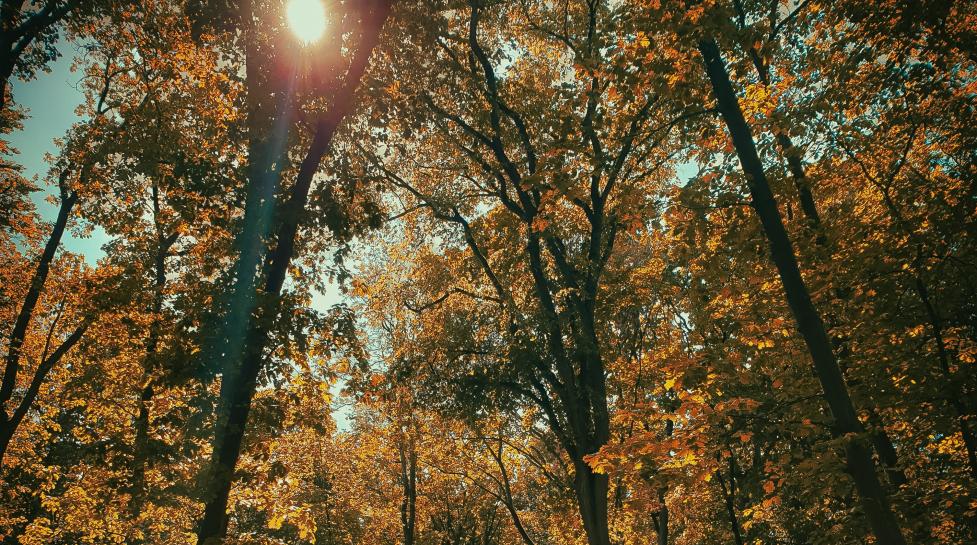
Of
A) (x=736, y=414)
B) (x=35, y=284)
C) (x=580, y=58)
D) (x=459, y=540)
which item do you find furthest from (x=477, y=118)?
(x=459, y=540)

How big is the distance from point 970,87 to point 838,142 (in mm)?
1699

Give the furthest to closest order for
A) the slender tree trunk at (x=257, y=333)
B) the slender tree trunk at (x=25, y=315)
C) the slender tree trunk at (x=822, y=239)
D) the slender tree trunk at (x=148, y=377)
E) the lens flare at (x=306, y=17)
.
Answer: the slender tree trunk at (x=25, y=315), the lens flare at (x=306, y=17), the slender tree trunk at (x=148, y=377), the slender tree trunk at (x=822, y=239), the slender tree trunk at (x=257, y=333)

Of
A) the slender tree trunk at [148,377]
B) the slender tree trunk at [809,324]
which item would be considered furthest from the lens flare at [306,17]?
the slender tree trunk at [809,324]

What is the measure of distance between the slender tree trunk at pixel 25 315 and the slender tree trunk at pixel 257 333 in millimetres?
8817

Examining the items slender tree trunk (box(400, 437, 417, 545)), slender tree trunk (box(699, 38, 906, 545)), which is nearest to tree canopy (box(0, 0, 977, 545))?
slender tree trunk (box(699, 38, 906, 545))

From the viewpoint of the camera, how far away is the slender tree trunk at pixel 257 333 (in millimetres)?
8406

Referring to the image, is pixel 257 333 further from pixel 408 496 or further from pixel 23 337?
pixel 408 496

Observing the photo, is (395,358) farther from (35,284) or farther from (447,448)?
(35,284)

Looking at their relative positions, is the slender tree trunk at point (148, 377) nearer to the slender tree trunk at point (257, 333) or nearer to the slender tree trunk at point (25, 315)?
the slender tree trunk at point (257, 333)

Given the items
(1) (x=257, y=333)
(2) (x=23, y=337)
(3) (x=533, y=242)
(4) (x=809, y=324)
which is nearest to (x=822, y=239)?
(4) (x=809, y=324)

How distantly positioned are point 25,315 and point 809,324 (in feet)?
56.0

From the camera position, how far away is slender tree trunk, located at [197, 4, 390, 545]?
27.6 ft

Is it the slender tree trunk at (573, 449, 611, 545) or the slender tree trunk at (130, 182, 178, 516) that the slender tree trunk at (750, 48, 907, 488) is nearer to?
the slender tree trunk at (573, 449, 611, 545)

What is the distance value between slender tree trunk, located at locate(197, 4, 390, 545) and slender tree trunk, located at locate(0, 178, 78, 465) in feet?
28.9
